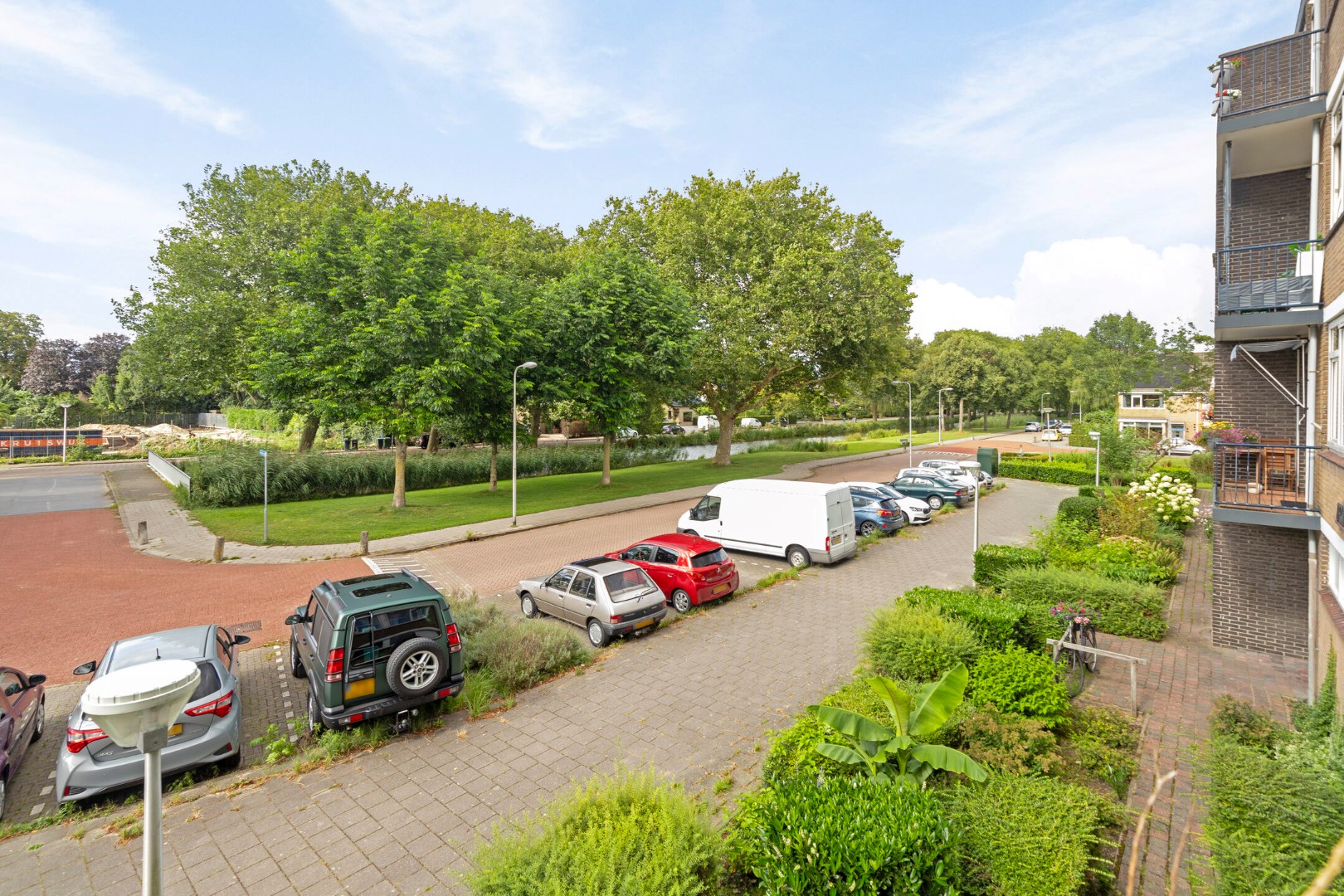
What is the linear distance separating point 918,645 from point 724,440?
1210 inches

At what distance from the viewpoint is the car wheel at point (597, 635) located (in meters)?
11.5

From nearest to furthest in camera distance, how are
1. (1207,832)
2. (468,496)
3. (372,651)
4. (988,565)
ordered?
1. (1207,832)
2. (372,651)
3. (988,565)
4. (468,496)

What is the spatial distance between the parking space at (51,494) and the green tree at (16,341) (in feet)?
163

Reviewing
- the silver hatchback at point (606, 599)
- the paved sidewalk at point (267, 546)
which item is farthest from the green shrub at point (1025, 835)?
the paved sidewalk at point (267, 546)

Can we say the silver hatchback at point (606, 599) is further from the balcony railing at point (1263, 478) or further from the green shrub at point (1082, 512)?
the green shrub at point (1082, 512)

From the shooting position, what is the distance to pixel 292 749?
8.05 meters

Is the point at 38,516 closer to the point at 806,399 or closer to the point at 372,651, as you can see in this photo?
the point at 372,651

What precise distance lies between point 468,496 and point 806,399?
73.6 feet

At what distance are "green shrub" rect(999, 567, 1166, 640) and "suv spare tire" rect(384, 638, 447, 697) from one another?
9.90 m

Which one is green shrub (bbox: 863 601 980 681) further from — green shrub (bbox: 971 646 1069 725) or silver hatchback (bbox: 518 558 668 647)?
silver hatchback (bbox: 518 558 668 647)

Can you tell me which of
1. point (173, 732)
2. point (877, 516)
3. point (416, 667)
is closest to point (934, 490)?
point (877, 516)

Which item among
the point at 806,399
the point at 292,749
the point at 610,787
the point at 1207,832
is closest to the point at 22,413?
the point at 806,399

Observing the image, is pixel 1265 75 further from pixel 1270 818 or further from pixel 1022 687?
pixel 1270 818

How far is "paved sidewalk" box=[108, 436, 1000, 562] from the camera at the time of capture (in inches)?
731
